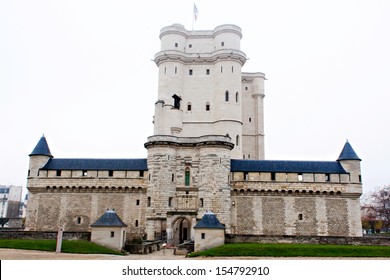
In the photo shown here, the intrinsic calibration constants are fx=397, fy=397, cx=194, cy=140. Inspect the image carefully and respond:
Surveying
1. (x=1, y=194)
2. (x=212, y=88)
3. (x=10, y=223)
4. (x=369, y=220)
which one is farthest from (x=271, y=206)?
(x=1, y=194)

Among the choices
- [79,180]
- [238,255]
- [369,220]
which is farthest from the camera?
[369,220]

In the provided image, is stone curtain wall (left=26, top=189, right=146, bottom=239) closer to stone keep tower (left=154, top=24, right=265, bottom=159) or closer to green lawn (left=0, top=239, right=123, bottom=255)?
stone keep tower (left=154, top=24, right=265, bottom=159)

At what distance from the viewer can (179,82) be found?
4634cm

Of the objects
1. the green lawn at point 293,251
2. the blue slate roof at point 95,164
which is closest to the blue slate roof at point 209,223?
the green lawn at point 293,251

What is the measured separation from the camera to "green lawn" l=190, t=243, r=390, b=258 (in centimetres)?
2669

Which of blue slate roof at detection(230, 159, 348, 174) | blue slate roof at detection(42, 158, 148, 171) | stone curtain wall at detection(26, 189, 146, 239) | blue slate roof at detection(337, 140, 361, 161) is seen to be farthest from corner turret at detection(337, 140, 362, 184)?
stone curtain wall at detection(26, 189, 146, 239)

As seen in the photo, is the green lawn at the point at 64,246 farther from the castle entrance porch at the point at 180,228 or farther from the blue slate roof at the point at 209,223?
the castle entrance porch at the point at 180,228

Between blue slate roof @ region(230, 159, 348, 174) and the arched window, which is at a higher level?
blue slate roof @ region(230, 159, 348, 174)

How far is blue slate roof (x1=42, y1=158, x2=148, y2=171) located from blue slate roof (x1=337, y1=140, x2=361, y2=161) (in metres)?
19.8

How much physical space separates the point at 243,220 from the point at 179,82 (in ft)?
58.5

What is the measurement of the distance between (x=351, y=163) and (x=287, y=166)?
625 centimetres

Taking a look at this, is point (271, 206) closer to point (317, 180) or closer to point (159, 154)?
point (317, 180)

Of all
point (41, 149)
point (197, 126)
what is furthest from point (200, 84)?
point (41, 149)

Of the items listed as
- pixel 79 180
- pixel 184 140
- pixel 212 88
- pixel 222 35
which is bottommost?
pixel 79 180
